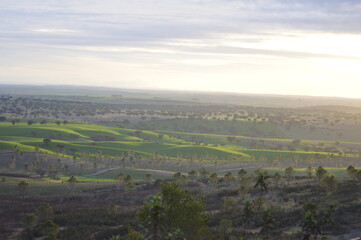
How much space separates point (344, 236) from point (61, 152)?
407 ft

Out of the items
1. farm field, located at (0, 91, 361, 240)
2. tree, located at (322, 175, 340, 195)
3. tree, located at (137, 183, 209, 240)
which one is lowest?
farm field, located at (0, 91, 361, 240)

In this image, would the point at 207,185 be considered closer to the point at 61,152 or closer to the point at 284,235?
the point at 284,235

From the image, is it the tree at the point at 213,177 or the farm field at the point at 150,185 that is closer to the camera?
the farm field at the point at 150,185

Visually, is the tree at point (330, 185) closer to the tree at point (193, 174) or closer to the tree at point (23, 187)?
the tree at point (193, 174)

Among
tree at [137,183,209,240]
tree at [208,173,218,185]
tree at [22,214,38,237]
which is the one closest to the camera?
tree at [137,183,209,240]

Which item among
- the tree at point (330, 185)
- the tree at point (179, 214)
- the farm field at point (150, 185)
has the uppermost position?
the tree at point (179, 214)

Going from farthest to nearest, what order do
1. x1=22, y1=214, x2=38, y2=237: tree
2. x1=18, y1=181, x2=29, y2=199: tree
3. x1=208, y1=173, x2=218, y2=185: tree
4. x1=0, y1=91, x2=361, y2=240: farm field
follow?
x1=208, y1=173, x2=218, y2=185: tree
x1=18, y1=181, x2=29, y2=199: tree
x1=22, y1=214, x2=38, y2=237: tree
x1=0, y1=91, x2=361, y2=240: farm field

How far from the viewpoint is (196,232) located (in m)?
41.1

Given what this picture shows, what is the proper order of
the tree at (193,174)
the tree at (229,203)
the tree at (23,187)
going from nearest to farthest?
the tree at (229,203) < the tree at (23,187) < the tree at (193,174)

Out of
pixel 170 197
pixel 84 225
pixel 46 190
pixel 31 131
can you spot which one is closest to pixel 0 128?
pixel 31 131

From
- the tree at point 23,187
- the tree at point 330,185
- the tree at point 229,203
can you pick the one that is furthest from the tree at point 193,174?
the tree at point 330,185

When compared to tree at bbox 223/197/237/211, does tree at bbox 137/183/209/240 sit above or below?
above

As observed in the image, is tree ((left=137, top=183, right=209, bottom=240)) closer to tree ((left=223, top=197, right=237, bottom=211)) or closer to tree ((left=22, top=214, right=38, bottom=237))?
tree ((left=22, top=214, right=38, bottom=237))

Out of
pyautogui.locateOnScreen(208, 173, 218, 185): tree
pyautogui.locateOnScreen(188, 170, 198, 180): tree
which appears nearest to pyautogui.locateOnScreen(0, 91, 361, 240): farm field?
pyautogui.locateOnScreen(208, 173, 218, 185): tree
